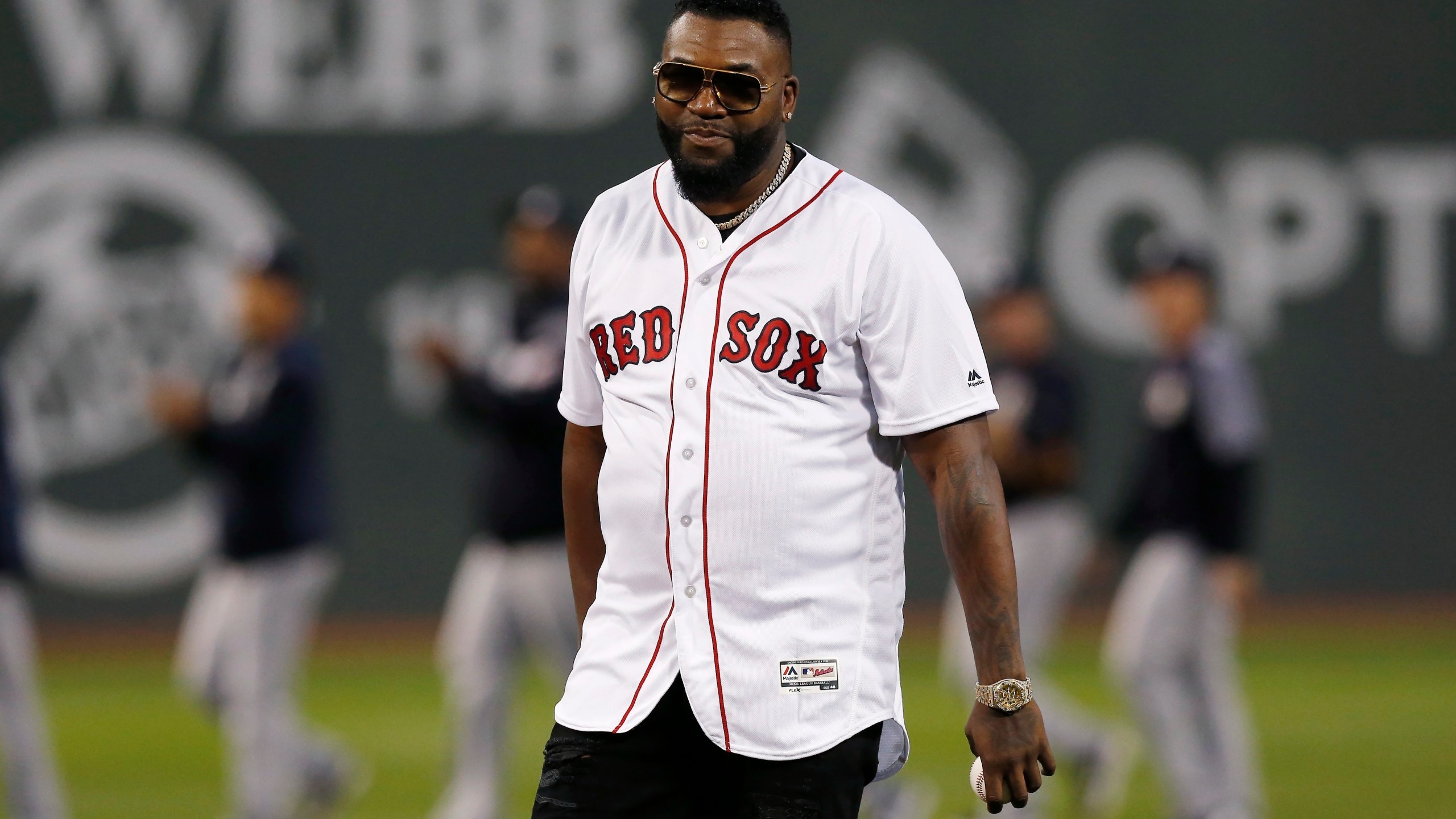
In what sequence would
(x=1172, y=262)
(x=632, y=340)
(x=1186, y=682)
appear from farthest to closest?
1. (x=1172, y=262)
2. (x=1186, y=682)
3. (x=632, y=340)

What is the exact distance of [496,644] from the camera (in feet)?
26.6

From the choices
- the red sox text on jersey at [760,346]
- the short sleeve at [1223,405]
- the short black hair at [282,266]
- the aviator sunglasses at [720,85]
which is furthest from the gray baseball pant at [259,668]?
the aviator sunglasses at [720,85]

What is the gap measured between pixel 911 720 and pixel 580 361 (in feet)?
23.9


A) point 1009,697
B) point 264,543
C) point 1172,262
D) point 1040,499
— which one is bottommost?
point 1040,499

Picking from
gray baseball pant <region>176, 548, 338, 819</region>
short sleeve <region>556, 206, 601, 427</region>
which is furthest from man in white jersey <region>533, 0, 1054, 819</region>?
gray baseball pant <region>176, 548, 338, 819</region>

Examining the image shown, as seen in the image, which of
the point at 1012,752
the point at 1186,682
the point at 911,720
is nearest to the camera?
the point at 1012,752

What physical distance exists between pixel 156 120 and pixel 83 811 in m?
6.90

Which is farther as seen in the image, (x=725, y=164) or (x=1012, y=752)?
(x=725, y=164)

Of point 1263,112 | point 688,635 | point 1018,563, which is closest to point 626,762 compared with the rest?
point 688,635

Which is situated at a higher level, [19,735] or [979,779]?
[979,779]

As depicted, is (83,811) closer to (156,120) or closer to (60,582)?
(60,582)

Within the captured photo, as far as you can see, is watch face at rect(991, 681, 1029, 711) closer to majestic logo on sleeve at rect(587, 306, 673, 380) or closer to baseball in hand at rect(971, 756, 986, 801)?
baseball in hand at rect(971, 756, 986, 801)

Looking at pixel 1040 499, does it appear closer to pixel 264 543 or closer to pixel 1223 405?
pixel 1223 405

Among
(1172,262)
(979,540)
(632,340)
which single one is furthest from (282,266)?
(979,540)
